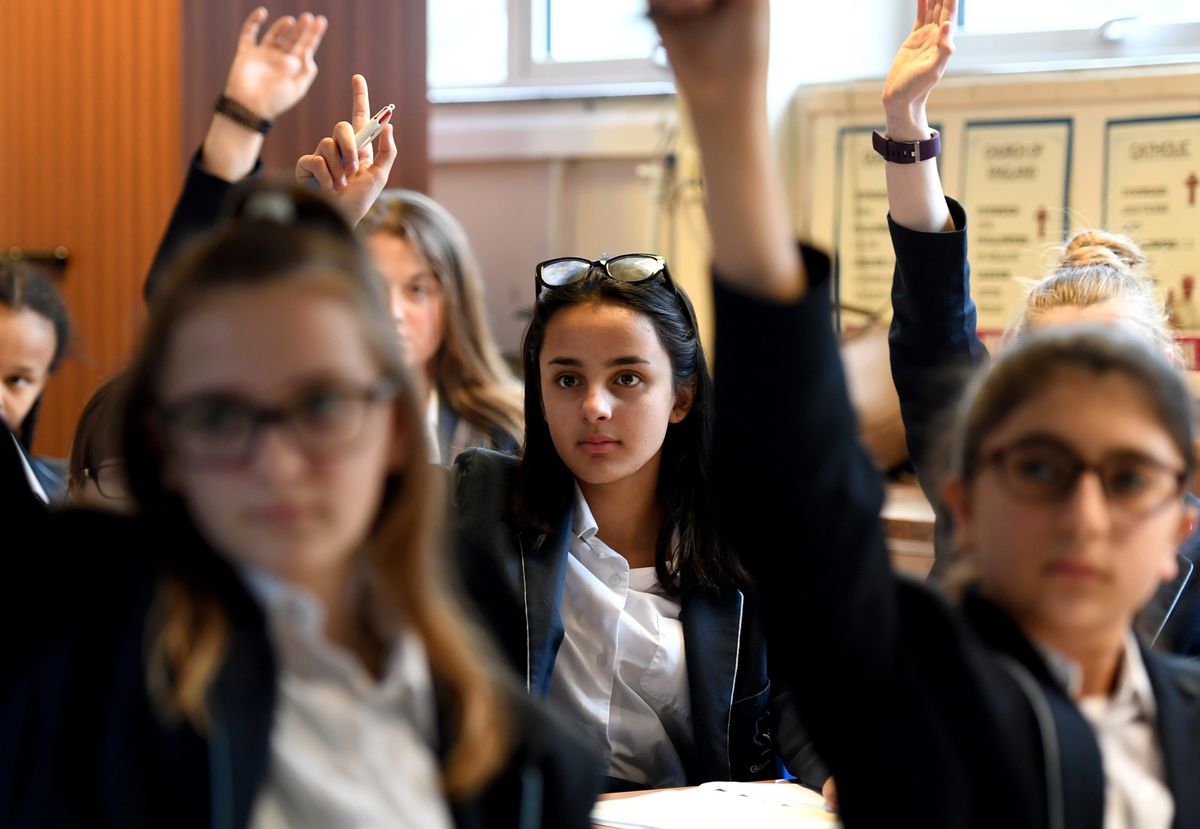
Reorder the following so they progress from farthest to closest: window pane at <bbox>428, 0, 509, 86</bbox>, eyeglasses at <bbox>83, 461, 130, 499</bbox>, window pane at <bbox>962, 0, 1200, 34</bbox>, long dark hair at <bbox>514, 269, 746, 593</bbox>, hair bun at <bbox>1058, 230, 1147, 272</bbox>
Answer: window pane at <bbox>428, 0, 509, 86</bbox>, window pane at <bbox>962, 0, 1200, 34</bbox>, hair bun at <bbox>1058, 230, 1147, 272</bbox>, long dark hair at <bbox>514, 269, 746, 593</bbox>, eyeglasses at <bbox>83, 461, 130, 499</bbox>

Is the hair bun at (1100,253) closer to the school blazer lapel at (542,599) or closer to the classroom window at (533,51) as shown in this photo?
the school blazer lapel at (542,599)

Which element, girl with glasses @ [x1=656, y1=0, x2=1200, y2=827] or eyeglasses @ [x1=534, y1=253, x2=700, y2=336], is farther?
eyeglasses @ [x1=534, y1=253, x2=700, y2=336]

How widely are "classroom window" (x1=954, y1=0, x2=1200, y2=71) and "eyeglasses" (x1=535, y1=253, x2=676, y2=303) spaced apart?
6.23 ft

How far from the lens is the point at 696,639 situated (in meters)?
1.87

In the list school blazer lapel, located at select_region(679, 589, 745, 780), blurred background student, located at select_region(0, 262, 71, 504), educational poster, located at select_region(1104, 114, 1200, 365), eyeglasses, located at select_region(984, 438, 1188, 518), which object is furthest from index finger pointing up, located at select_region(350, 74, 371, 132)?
educational poster, located at select_region(1104, 114, 1200, 365)

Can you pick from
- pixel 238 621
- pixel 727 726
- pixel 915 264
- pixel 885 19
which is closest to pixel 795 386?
pixel 238 621

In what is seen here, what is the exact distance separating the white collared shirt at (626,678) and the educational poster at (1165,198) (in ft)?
6.45

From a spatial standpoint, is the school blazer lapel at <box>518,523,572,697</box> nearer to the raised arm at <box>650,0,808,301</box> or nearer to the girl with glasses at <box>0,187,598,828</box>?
the girl with glasses at <box>0,187,598,828</box>

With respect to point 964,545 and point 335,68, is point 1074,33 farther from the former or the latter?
point 964,545

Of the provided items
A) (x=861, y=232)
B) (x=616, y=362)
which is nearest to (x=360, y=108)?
(x=616, y=362)

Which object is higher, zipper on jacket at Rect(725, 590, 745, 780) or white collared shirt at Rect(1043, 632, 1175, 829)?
white collared shirt at Rect(1043, 632, 1175, 829)

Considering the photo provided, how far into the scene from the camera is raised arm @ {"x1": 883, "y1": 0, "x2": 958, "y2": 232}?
5.81 ft

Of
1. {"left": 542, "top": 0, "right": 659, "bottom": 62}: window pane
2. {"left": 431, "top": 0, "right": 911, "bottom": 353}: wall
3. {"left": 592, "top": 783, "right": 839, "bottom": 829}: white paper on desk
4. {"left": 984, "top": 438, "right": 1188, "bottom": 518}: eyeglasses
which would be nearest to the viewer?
{"left": 984, "top": 438, "right": 1188, "bottom": 518}: eyeglasses

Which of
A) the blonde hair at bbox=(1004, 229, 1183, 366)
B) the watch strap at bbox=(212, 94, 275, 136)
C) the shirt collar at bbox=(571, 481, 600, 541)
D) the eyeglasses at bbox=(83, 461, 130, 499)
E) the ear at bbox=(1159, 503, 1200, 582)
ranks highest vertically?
the watch strap at bbox=(212, 94, 275, 136)
